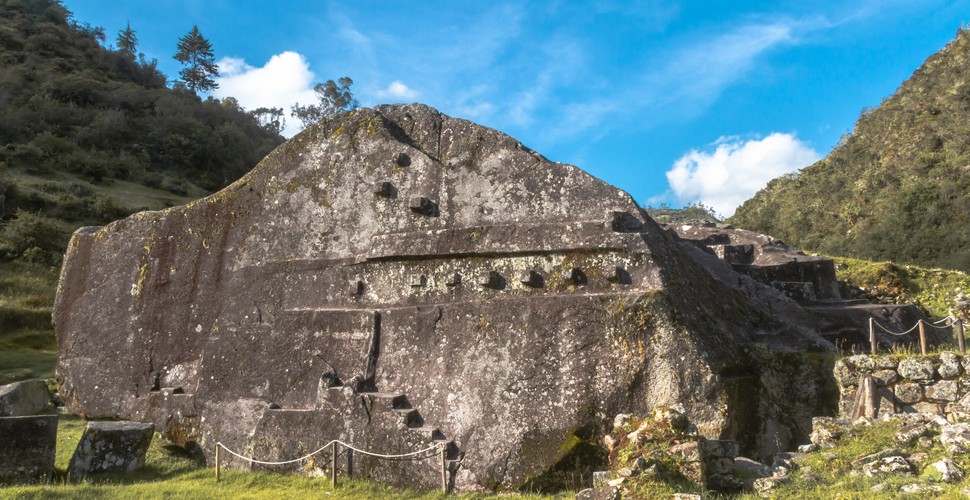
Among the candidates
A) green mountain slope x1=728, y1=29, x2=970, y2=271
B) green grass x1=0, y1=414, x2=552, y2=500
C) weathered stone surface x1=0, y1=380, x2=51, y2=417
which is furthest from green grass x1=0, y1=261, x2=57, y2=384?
green mountain slope x1=728, y1=29, x2=970, y2=271

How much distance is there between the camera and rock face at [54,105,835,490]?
7.80 metres

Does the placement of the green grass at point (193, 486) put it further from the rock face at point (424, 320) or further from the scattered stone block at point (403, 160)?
the scattered stone block at point (403, 160)

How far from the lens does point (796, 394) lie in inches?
332

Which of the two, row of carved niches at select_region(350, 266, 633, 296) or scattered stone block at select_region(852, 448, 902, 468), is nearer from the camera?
scattered stone block at select_region(852, 448, 902, 468)

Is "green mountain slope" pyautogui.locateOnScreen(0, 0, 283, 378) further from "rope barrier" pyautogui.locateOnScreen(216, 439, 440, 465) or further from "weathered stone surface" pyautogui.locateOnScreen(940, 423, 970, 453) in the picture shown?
"weathered stone surface" pyautogui.locateOnScreen(940, 423, 970, 453)

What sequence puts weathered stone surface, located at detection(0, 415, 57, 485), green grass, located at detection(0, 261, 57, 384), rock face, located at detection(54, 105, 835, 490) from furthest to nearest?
1. green grass, located at detection(0, 261, 57, 384)
2. weathered stone surface, located at detection(0, 415, 57, 485)
3. rock face, located at detection(54, 105, 835, 490)

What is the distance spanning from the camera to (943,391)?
290 inches

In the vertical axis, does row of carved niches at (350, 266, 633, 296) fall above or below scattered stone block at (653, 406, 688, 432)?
above

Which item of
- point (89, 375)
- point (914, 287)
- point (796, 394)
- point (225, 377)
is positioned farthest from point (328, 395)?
point (914, 287)

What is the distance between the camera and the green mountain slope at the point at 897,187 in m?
35.9

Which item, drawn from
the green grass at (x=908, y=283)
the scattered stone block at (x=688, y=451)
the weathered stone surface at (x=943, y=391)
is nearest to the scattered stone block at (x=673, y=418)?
the scattered stone block at (x=688, y=451)

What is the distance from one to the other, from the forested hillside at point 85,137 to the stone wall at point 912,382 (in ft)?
97.4

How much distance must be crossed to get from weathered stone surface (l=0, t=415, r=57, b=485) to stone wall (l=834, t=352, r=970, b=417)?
31.5 ft

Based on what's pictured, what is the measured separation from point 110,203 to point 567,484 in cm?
3349
